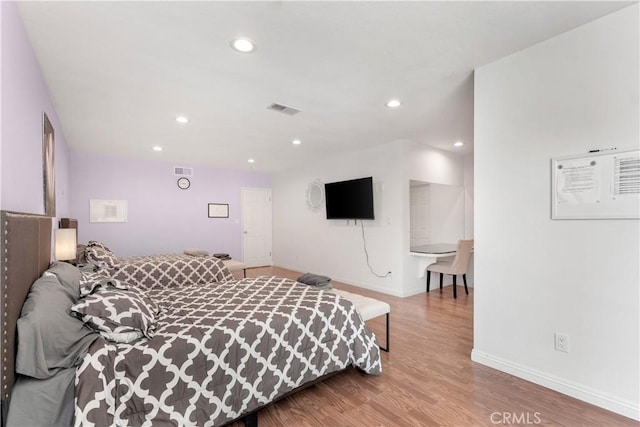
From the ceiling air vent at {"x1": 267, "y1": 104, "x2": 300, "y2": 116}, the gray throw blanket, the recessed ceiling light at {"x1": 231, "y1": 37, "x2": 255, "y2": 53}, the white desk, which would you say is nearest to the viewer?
the recessed ceiling light at {"x1": 231, "y1": 37, "x2": 255, "y2": 53}

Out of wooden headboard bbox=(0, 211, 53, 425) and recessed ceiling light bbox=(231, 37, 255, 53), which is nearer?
wooden headboard bbox=(0, 211, 53, 425)

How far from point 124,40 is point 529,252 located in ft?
10.8

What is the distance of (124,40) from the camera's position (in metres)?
1.99

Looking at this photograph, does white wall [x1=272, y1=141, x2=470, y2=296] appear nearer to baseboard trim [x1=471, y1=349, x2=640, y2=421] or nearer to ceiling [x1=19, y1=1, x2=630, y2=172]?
ceiling [x1=19, y1=1, x2=630, y2=172]

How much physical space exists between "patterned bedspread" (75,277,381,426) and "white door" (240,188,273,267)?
4.75 meters

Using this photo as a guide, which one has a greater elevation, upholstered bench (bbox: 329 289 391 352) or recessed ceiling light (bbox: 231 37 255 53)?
recessed ceiling light (bbox: 231 37 255 53)

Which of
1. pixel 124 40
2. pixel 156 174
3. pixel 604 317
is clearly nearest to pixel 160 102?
pixel 124 40

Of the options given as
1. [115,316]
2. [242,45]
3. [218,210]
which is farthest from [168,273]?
[218,210]

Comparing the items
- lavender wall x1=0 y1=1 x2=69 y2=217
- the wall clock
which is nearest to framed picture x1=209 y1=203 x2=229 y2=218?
the wall clock

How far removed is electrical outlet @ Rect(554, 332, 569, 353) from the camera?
6.70 ft

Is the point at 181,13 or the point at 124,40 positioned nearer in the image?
the point at 181,13

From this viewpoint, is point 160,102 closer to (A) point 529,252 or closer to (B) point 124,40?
(B) point 124,40

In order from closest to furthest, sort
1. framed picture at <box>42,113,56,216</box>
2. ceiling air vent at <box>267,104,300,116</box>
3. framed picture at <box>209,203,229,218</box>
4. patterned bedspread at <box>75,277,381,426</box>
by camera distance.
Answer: patterned bedspread at <box>75,277,381,426</box>
framed picture at <box>42,113,56,216</box>
ceiling air vent at <box>267,104,300,116</box>
framed picture at <box>209,203,229,218</box>

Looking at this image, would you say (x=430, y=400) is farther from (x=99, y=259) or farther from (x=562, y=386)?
(x=99, y=259)
